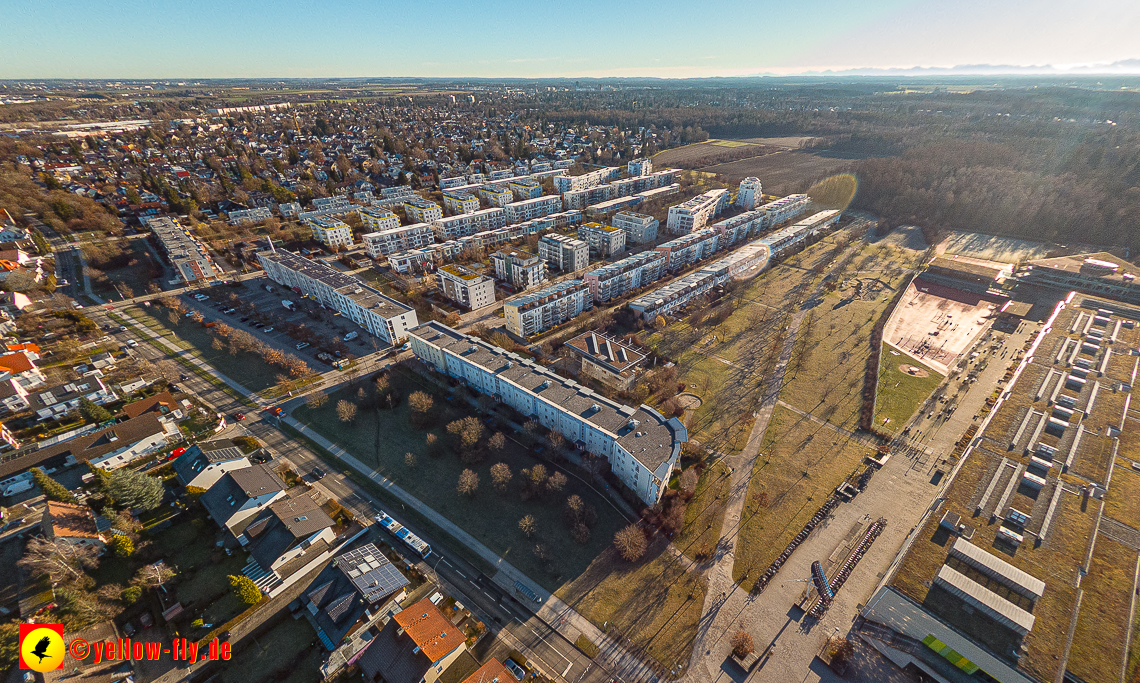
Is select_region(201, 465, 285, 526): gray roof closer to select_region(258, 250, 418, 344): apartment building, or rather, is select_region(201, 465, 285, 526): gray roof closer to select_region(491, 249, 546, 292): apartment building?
select_region(258, 250, 418, 344): apartment building

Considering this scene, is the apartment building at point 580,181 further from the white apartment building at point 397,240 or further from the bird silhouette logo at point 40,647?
the bird silhouette logo at point 40,647

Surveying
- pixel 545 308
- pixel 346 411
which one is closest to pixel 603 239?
pixel 545 308

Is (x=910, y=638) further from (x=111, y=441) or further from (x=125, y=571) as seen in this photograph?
(x=111, y=441)

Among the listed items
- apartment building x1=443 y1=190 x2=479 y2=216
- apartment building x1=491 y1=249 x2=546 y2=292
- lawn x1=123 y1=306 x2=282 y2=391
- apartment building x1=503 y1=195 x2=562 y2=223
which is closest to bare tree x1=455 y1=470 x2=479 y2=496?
lawn x1=123 y1=306 x2=282 y2=391

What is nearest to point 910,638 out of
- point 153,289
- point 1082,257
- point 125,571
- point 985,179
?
point 125,571

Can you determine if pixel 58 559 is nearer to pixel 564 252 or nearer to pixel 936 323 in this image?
pixel 564 252

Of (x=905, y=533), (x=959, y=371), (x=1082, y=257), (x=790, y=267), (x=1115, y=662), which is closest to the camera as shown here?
(x=1115, y=662)

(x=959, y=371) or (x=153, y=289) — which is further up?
(x=153, y=289)
